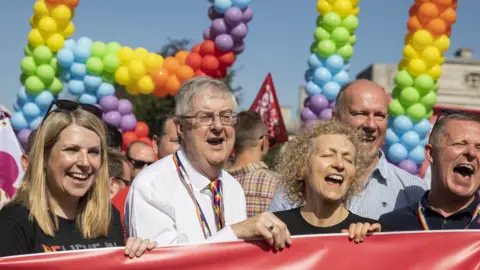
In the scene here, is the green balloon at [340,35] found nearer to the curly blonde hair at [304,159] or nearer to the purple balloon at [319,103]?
the purple balloon at [319,103]

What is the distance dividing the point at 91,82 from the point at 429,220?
19.7ft

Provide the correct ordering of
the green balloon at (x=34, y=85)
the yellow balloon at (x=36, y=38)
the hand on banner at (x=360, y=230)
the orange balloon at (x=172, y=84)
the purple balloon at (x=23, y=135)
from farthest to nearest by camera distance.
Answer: the orange balloon at (x=172, y=84) → the yellow balloon at (x=36, y=38) → the green balloon at (x=34, y=85) → the purple balloon at (x=23, y=135) → the hand on banner at (x=360, y=230)

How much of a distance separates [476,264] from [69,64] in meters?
6.51

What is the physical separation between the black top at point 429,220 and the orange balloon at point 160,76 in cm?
578

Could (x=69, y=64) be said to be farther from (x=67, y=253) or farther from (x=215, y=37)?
(x=67, y=253)

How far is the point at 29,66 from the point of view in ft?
28.9

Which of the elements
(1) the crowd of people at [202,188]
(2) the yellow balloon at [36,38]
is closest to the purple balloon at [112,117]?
(2) the yellow balloon at [36,38]

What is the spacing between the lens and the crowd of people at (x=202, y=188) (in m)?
3.31

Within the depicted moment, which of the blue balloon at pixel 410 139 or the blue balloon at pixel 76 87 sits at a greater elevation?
the blue balloon at pixel 76 87

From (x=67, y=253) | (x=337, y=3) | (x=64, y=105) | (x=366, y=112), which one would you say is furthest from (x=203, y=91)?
(x=337, y=3)

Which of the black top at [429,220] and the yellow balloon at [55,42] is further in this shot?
the yellow balloon at [55,42]

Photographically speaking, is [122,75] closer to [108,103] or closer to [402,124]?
[108,103]

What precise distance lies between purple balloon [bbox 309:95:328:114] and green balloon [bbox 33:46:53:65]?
10.8 ft

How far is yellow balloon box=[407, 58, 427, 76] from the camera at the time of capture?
8719mm
